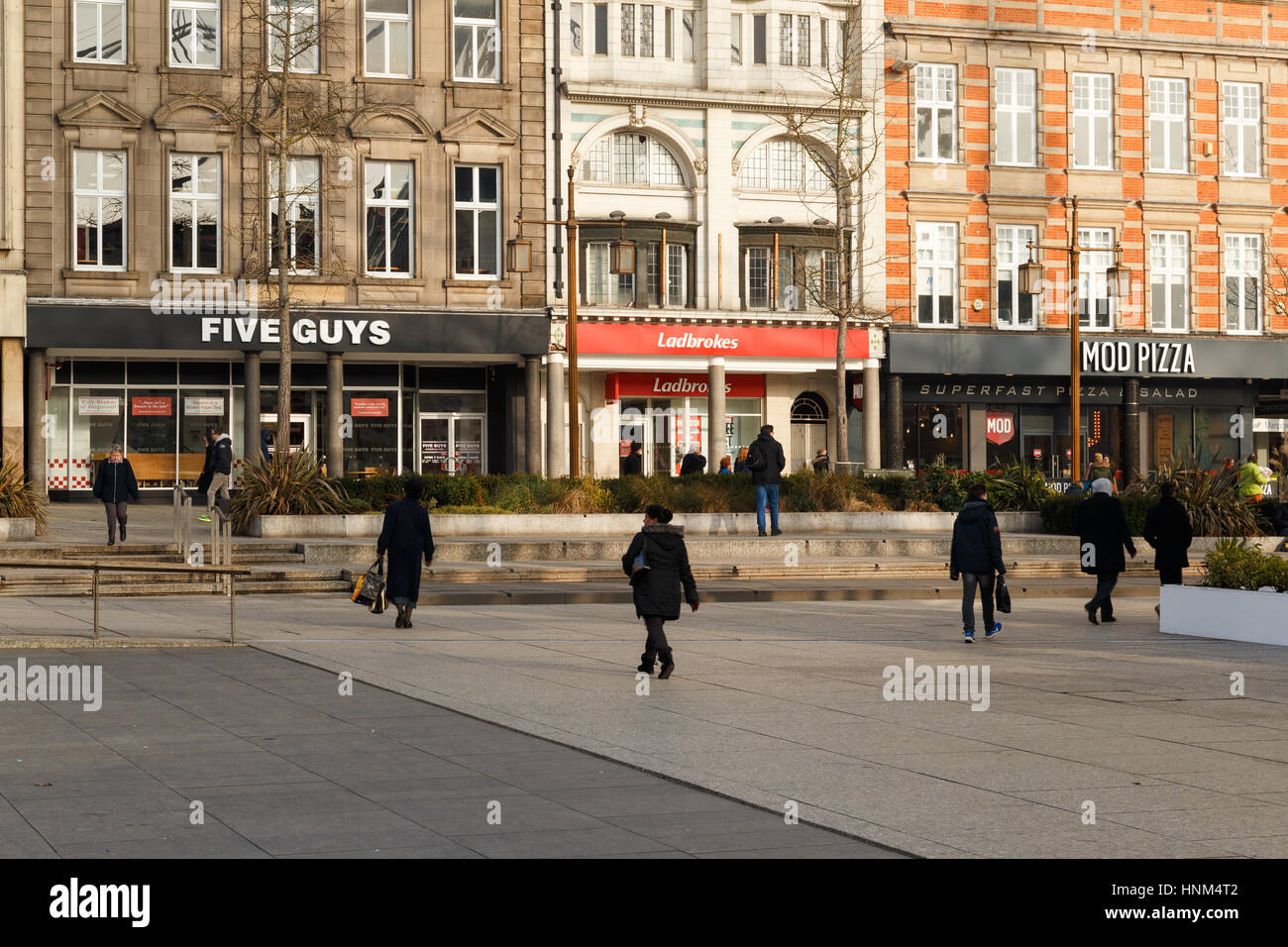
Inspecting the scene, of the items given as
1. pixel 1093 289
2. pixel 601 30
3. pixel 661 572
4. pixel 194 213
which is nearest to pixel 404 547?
pixel 661 572

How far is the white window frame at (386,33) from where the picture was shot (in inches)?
1559

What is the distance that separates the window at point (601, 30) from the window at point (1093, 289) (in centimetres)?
A: 1474

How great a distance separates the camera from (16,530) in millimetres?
26094

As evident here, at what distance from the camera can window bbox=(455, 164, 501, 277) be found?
132 feet

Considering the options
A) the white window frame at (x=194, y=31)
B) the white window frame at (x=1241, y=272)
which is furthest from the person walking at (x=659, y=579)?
the white window frame at (x=1241, y=272)

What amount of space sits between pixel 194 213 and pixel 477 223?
6.91 meters

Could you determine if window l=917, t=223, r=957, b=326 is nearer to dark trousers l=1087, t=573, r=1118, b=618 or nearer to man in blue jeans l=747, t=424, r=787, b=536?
man in blue jeans l=747, t=424, r=787, b=536

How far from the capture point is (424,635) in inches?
681

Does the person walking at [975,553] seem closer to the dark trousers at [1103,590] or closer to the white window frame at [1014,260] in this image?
the dark trousers at [1103,590]

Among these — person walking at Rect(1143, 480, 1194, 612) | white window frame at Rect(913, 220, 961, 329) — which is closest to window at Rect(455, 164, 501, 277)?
white window frame at Rect(913, 220, 961, 329)

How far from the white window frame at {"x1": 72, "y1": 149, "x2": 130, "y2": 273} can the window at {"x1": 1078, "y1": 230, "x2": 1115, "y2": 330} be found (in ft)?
85.4

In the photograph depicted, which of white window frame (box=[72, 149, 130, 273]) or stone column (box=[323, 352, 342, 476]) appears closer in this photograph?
white window frame (box=[72, 149, 130, 273])

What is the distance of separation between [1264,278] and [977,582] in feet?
110
